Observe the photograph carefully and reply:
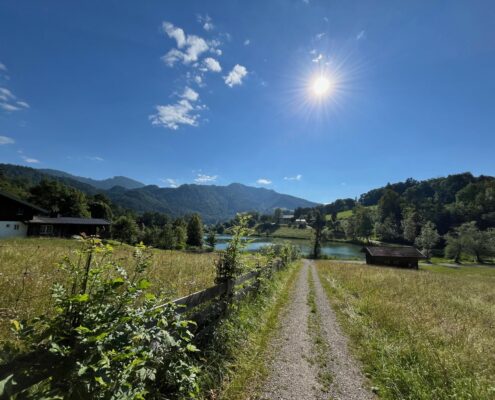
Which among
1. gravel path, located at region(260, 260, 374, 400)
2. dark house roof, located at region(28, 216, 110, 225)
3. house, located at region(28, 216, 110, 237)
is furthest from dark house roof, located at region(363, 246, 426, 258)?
dark house roof, located at region(28, 216, 110, 225)

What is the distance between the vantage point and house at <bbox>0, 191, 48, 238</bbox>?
31.3m

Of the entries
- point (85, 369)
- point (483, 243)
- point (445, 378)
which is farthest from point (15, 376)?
point (483, 243)

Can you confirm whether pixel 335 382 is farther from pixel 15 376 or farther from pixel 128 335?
pixel 15 376

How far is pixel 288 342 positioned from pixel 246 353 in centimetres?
159

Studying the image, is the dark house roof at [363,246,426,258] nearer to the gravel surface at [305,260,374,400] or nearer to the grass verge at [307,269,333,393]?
the grass verge at [307,269,333,393]

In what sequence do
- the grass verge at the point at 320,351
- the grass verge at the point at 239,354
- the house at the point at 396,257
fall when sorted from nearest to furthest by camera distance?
1. the grass verge at the point at 239,354
2. the grass verge at the point at 320,351
3. the house at the point at 396,257

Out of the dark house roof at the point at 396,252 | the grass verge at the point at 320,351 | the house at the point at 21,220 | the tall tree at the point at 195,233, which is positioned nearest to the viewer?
the grass verge at the point at 320,351

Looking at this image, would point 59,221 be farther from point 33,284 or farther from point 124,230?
point 33,284

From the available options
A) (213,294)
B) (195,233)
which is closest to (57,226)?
(195,233)

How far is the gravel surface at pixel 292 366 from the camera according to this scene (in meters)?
4.70

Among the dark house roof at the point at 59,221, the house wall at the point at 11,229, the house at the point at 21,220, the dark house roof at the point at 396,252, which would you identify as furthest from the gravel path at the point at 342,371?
the dark house roof at the point at 396,252

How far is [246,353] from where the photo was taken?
5.82 meters

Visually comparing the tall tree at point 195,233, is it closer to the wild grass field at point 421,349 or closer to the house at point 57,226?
the house at point 57,226

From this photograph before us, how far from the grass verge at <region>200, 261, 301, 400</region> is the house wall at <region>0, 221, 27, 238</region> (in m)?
38.9
